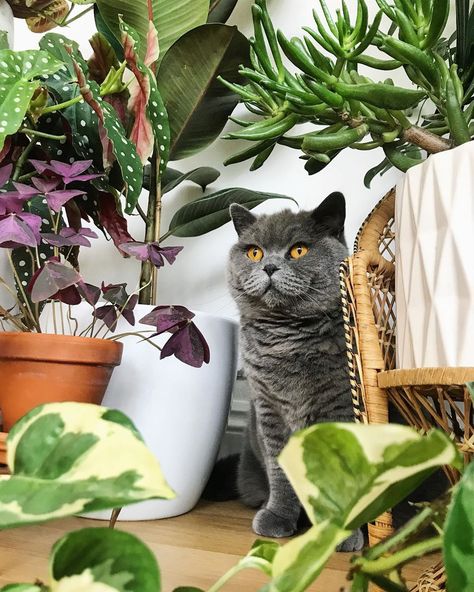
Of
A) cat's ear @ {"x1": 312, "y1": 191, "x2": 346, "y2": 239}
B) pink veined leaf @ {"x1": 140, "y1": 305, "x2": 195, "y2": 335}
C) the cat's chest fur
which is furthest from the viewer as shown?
cat's ear @ {"x1": 312, "y1": 191, "x2": 346, "y2": 239}

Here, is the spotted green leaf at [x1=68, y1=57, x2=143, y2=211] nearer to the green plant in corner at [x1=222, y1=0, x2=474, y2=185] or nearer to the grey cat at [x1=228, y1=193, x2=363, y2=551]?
the green plant in corner at [x1=222, y1=0, x2=474, y2=185]

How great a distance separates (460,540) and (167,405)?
84 cm

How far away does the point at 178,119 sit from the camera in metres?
1.18

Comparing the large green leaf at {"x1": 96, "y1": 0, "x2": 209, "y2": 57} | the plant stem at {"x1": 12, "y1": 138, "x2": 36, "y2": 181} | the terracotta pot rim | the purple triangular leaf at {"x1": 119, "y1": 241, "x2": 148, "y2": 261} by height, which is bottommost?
the terracotta pot rim

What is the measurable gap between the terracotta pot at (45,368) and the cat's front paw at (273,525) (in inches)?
14.4

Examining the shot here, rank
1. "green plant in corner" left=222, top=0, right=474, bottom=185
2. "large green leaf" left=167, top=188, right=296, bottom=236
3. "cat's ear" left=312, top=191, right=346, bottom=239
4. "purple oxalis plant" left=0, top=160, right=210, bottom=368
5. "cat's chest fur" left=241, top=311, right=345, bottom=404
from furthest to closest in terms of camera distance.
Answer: "large green leaf" left=167, top=188, right=296, bottom=236 → "cat's ear" left=312, top=191, right=346, bottom=239 → "cat's chest fur" left=241, top=311, right=345, bottom=404 → "purple oxalis plant" left=0, top=160, right=210, bottom=368 → "green plant in corner" left=222, top=0, right=474, bottom=185

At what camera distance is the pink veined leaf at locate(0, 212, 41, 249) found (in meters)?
0.77

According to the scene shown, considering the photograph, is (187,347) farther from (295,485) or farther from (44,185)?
(295,485)

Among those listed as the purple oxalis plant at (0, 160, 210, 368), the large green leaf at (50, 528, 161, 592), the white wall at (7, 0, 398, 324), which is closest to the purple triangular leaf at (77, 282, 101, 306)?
the purple oxalis plant at (0, 160, 210, 368)

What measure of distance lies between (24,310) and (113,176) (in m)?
0.30

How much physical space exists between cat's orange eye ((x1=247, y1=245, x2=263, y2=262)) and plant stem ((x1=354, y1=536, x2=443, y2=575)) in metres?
0.93

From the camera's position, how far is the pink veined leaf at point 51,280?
78 cm

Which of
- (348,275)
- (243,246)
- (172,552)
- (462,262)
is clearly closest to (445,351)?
(462,262)

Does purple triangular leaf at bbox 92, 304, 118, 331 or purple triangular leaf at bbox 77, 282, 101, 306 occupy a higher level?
purple triangular leaf at bbox 77, 282, 101, 306
